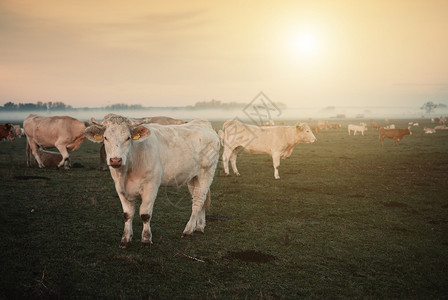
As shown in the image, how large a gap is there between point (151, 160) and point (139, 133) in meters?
0.53

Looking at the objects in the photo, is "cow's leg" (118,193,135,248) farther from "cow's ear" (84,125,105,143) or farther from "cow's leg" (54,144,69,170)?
"cow's leg" (54,144,69,170)

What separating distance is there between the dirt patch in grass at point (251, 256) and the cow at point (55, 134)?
11.0m

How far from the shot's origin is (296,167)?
54.5 feet

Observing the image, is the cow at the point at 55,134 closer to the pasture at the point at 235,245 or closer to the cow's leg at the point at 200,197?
the pasture at the point at 235,245

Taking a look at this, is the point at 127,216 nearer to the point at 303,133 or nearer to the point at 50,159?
the point at 303,133

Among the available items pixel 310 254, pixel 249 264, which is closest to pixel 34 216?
pixel 249 264

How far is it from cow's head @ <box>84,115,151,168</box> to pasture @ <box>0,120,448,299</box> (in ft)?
5.44

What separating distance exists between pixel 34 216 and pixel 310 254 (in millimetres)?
6015

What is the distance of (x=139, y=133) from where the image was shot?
5.36 meters

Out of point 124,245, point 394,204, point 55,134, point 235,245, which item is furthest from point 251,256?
point 55,134

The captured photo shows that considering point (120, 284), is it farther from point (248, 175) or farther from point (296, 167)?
point (296, 167)

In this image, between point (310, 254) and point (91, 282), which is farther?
point (310, 254)

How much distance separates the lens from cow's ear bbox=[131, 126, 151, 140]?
17.5ft

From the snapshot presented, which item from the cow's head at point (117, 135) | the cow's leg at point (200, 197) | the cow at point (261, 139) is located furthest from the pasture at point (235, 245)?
the cow at point (261, 139)
